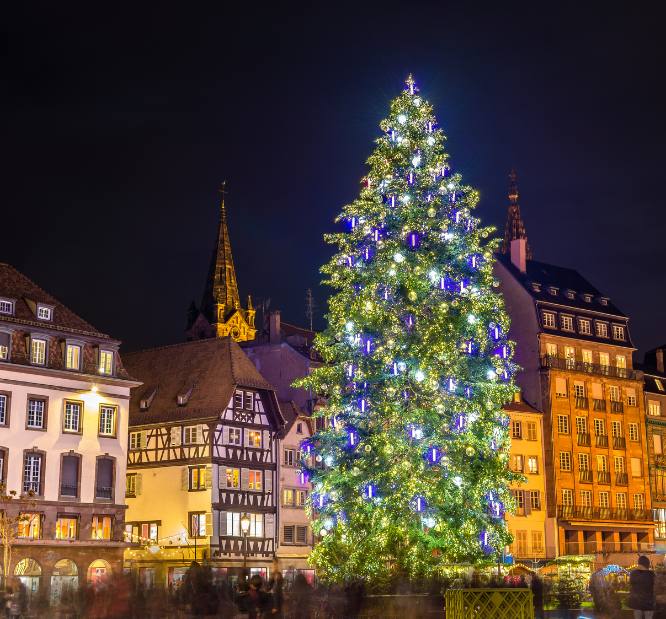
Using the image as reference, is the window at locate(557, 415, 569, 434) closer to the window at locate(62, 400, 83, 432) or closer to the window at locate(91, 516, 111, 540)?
the window at locate(91, 516, 111, 540)

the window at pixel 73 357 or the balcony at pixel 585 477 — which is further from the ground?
the window at pixel 73 357

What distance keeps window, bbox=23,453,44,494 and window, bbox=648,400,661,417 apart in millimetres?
51175

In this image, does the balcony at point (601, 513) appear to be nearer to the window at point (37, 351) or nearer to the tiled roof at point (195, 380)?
the tiled roof at point (195, 380)

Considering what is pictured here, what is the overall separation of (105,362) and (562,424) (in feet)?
117

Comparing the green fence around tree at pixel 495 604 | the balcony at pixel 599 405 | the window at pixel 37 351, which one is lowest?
the green fence around tree at pixel 495 604

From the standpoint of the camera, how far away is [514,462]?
78.6m

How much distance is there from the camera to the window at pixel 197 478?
63.9 metres

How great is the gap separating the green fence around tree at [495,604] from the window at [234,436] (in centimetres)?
4286

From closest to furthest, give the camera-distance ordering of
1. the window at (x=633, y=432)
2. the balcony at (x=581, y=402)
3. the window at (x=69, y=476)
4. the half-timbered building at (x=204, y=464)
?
the window at (x=69, y=476) → the half-timbered building at (x=204, y=464) → the balcony at (x=581, y=402) → the window at (x=633, y=432)

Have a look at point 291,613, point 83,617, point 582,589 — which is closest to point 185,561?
point 582,589

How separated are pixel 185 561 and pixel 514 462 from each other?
26044mm

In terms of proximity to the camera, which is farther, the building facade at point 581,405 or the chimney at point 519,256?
the chimney at point 519,256

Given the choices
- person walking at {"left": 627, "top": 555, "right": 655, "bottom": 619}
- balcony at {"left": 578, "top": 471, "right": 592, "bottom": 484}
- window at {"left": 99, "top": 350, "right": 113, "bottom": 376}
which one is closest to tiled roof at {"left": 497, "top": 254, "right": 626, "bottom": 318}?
balcony at {"left": 578, "top": 471, "right": 592, "bottom": 484}

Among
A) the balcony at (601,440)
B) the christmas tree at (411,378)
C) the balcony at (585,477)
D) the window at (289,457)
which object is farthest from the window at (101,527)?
the balcony at (601,440)
